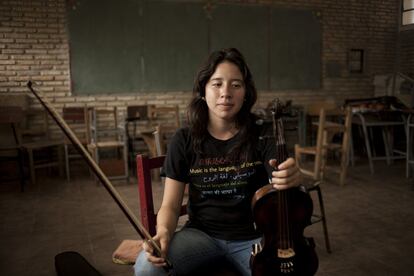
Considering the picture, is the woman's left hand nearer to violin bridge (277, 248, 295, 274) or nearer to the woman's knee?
violin bridge (277, 248, 295, 274)

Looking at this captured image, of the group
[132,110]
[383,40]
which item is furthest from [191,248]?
[383,40]

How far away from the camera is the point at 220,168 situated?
1477 mm

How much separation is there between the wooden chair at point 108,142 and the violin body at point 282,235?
3688 mm

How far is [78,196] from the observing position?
172 inches

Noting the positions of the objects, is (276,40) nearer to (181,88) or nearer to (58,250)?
(181,88)

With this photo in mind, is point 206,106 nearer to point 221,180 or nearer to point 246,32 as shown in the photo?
point 221,180

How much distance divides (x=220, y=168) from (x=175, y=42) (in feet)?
15.8

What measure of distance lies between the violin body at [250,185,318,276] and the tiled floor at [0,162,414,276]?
1305 mm

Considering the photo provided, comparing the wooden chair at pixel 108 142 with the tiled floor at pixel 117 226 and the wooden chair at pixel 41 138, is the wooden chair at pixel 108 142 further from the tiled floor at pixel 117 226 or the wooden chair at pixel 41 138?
the wooden chair at pixel 41 138

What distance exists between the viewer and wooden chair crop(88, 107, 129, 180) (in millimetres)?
4871

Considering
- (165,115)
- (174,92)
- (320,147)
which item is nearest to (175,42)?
(174,92)

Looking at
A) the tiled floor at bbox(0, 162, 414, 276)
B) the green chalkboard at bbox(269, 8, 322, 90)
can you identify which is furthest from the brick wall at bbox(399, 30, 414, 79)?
the tiled floor at bbox(0, 162, 414, 276)

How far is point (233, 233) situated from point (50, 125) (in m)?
4.78

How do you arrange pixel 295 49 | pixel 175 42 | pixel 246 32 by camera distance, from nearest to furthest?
pixel 175 42
pixel 246 32
pixel 295 49
